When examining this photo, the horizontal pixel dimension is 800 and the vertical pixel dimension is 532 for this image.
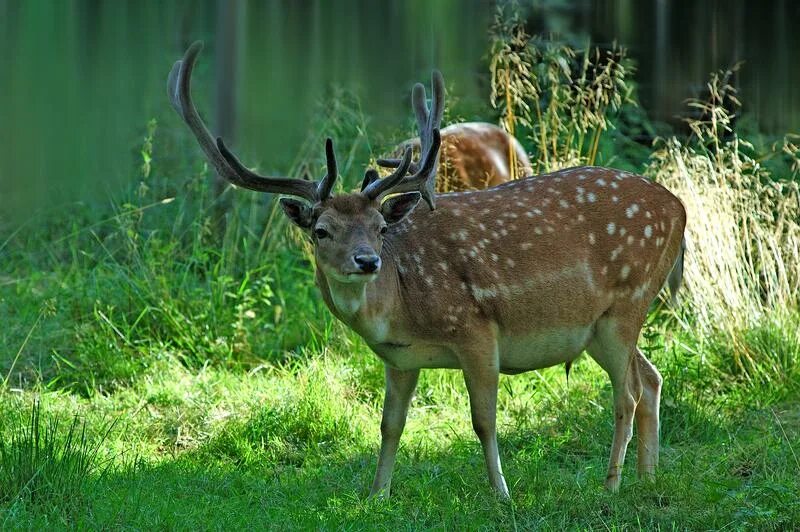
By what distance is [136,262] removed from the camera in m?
8.42

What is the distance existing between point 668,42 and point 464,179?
4638 millimetres

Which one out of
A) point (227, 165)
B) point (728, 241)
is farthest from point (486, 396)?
point (728, 241)

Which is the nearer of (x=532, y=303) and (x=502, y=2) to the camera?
(x=532, y=303)

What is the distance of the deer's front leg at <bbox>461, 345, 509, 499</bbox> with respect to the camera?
211 inches

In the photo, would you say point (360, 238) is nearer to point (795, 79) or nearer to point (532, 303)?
point (532, 303)

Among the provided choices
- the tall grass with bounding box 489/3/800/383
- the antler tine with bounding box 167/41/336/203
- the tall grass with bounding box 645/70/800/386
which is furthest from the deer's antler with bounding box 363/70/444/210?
the tall grass with bounding box 645/70/800/386

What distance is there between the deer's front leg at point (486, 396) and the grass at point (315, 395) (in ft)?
0.40

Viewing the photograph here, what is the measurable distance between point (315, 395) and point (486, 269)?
5.12ft

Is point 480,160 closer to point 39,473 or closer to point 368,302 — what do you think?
point 368,302

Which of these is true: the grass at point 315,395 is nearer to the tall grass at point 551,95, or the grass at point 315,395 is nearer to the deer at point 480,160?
the tall grass at point 551,95

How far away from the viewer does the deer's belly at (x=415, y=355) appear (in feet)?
17.7

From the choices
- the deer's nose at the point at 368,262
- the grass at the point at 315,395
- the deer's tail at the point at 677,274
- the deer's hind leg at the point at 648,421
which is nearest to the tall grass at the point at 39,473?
the grass at the point at 315,395

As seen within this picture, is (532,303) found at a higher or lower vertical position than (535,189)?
lower

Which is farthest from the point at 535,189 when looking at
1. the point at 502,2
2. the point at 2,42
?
the point at 2,42
